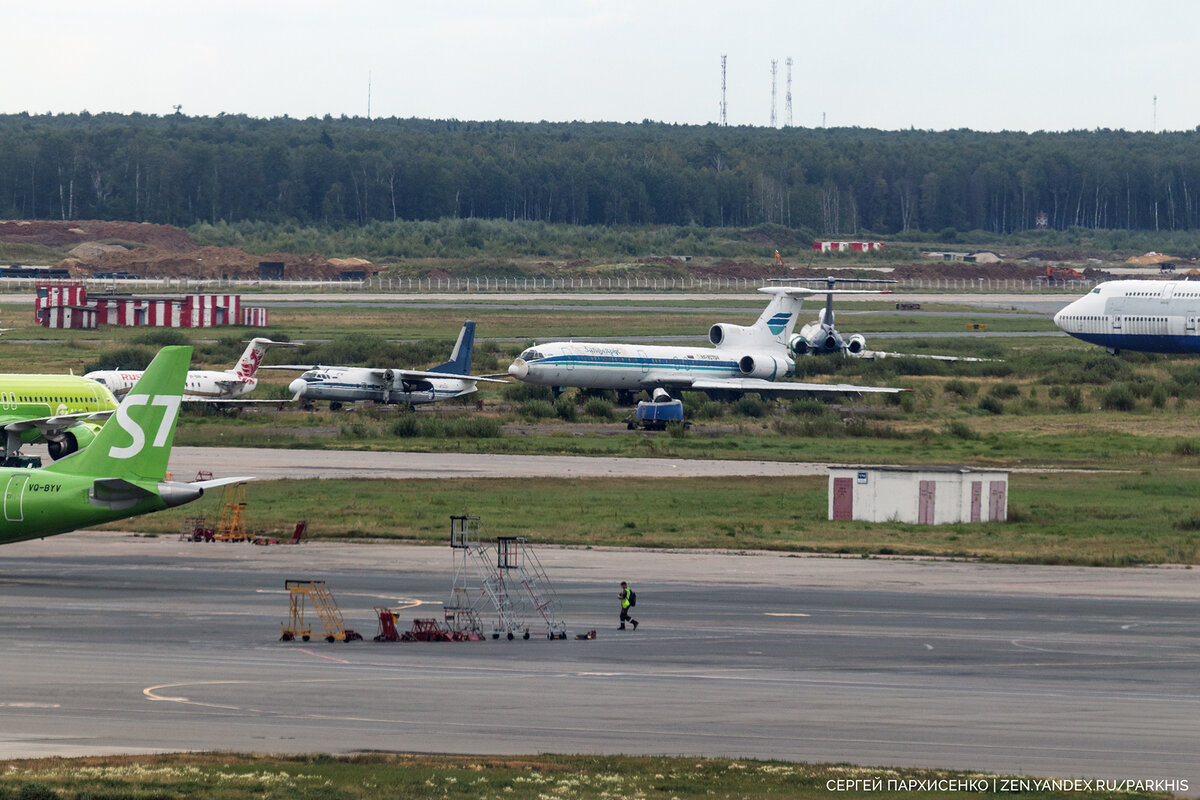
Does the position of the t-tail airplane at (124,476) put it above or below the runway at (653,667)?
above

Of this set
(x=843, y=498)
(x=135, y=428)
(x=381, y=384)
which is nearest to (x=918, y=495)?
(x=843, y=498)

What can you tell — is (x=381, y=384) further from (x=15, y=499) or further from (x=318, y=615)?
(x=318, y=615)

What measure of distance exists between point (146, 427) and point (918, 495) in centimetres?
2647

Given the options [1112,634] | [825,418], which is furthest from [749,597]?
[825,418]

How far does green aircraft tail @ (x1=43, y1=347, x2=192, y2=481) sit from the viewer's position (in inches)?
1469

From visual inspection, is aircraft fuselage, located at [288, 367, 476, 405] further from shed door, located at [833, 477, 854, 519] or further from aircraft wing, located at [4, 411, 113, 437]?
shed door, located at [833, 477, 854, 519]

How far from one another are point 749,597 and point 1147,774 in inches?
670

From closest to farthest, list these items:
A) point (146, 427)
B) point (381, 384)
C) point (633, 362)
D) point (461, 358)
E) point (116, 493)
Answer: point (116, 493) → point (146, 427) → point (381, 384) → point (633, 362) → point (461, 358)

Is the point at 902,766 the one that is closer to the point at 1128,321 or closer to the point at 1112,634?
the point at 1112,634

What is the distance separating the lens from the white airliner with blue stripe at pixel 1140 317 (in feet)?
365

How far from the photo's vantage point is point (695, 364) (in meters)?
88.8

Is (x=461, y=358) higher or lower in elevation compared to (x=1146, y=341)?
lower

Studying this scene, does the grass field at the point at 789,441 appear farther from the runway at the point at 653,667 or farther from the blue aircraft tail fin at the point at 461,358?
the runway at the point at 653,667

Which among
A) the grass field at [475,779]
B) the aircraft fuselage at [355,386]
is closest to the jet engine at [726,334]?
the aircraft fuselage at [355,386]
